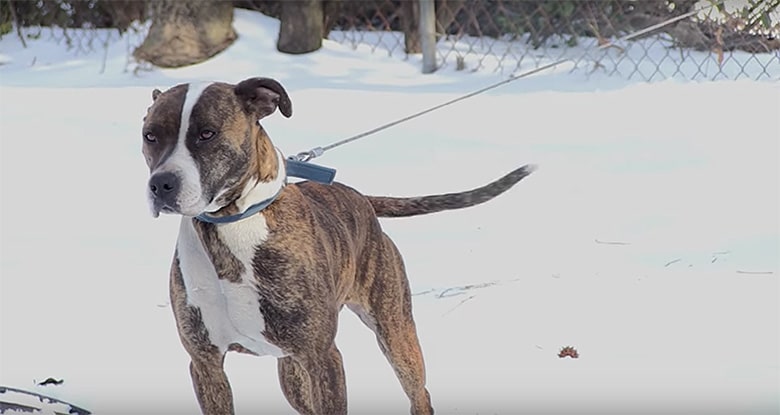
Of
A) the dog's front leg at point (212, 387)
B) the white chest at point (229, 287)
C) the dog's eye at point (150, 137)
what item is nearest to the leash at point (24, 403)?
the dog's front leg at point (212, 387)

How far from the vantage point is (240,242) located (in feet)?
8.71

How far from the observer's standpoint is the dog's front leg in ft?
9.09

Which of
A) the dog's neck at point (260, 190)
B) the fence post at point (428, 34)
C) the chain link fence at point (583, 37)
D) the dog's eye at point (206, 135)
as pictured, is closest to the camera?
the dog's eye at point (206, 135)

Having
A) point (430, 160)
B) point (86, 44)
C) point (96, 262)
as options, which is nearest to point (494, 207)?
point (430, 160)

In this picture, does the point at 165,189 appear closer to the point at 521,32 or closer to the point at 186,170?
the point at 186,170

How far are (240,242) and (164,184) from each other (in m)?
0.30

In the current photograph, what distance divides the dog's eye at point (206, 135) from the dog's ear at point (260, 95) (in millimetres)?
123

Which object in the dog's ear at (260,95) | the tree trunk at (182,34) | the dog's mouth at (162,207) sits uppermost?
the tree trunk at (182,34)

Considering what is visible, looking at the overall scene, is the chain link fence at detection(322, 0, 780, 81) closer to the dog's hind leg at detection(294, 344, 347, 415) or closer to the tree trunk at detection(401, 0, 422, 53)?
the tree trunk at detection(401, 0, 422, 53)

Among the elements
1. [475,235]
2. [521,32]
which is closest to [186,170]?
[475,235]

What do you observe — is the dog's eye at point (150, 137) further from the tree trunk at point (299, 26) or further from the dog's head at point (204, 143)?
the tree trunk at point (299, 26)

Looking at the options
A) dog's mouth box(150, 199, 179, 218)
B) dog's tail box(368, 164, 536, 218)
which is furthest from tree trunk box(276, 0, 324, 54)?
dog's mouth box(150, 199, 179, 218)

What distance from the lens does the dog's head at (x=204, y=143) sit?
2422mm

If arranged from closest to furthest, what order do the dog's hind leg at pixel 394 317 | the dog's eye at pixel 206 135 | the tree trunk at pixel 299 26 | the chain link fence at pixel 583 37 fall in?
the dog's eye at pixel 206 135 < the dog's hind leg at pixel 394 317 < the chain link fence at pixel 583 37 < the tree trunk at pixel 299 26
